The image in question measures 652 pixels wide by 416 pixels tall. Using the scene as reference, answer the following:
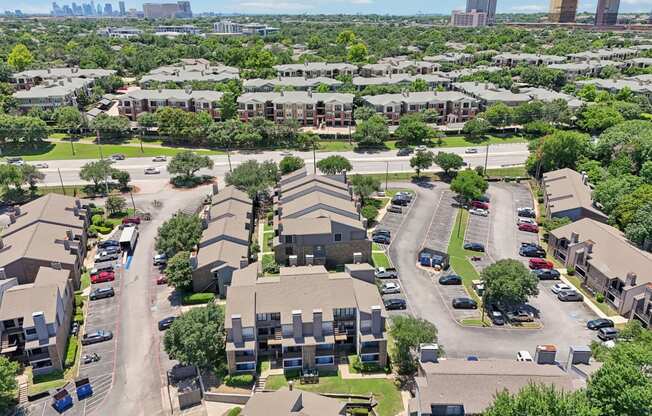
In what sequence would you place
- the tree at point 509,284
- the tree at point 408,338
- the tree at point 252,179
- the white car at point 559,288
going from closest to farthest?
1. the tree at point 408,338
2. the tree at point 509,284
3. the white car at point 559,288
4. the tree at point 252,179

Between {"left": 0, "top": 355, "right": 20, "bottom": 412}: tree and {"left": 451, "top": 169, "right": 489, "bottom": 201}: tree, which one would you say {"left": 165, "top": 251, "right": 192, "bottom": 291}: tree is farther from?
{"left": 451, "top": 169, "right": 489, "bottom": 201}: tree

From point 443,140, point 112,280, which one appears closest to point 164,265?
point 112,280

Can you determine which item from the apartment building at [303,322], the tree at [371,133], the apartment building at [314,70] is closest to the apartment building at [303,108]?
the tree at [371,133]

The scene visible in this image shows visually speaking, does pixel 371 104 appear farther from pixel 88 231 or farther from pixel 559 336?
pixel 559 336

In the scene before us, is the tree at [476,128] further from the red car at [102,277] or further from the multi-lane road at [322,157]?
the red car at [102,277]

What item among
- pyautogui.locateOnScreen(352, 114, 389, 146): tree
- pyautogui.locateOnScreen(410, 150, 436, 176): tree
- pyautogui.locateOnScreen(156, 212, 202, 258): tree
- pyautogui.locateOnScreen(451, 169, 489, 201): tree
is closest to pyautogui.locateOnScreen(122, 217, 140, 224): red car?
pyautogui.locateOnScreen(156, 212, 202, 258): tree

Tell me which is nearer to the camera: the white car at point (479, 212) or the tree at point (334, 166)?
the white car at point (479, 212)

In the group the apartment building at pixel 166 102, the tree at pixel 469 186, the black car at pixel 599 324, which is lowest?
the black car at pixel 599 324
